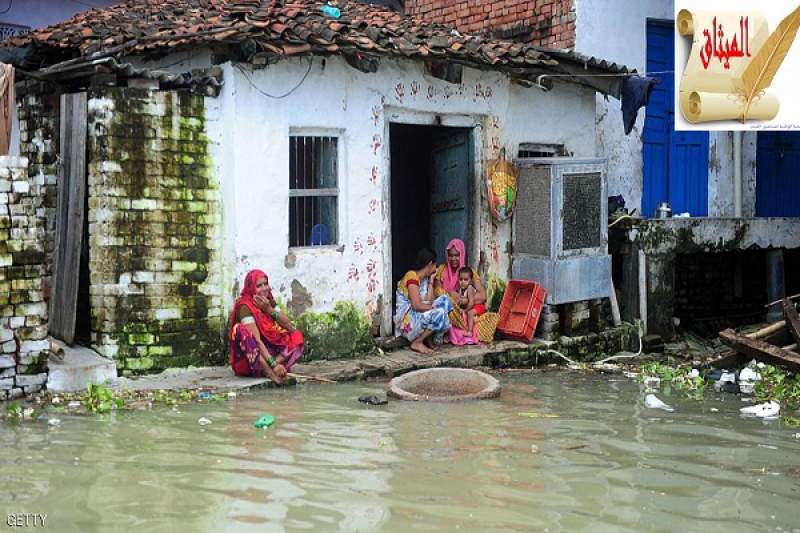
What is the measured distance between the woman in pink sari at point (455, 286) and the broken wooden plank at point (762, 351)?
9.02 ft

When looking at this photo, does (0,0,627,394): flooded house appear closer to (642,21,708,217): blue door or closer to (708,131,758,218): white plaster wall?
(642,21,708,217): blue door

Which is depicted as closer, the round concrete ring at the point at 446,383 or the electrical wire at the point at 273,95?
the round concrete ring at the point at 446,383

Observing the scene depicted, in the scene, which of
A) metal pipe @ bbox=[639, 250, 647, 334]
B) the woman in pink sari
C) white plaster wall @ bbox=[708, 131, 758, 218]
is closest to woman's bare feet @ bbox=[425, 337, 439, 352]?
the woman in pink sari

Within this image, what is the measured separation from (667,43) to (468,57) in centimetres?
471

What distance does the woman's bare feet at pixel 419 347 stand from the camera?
11695mm

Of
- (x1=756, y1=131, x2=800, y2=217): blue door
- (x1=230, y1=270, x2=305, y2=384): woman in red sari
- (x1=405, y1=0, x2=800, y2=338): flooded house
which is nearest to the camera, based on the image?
(x1=230, y1=270, x2=305, y2=384): woman in red sari

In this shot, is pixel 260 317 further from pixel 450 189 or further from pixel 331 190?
pixel 450 189

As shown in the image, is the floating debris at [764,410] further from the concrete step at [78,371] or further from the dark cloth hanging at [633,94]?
the concrete step at [78,371]

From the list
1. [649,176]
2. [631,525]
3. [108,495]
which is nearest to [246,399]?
[108,495]

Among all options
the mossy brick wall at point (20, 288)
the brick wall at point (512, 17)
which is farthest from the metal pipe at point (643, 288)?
the mossy brick wall at point (20, 288)

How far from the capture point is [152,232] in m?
9.98

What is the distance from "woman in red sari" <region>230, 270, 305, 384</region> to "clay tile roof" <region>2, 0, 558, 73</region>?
7.38 ft

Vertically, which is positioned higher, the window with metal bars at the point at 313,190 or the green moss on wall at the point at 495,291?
the window with metal bars at the point at 313,190

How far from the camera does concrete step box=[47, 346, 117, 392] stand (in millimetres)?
9180
